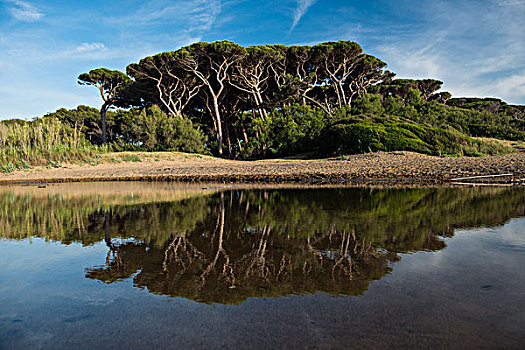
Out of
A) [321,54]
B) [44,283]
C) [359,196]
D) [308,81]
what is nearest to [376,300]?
[44,283]

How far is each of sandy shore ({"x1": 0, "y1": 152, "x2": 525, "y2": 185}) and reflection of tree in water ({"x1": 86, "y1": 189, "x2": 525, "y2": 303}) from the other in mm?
5151

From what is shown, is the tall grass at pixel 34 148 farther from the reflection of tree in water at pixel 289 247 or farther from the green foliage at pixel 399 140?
the green foliage at pixel 399 140

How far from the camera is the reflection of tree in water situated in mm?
2725

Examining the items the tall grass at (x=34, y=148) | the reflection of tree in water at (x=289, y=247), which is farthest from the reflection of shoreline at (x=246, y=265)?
the tall grass at (x=34, y=148)

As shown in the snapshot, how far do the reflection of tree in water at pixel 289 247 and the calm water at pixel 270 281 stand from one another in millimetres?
22

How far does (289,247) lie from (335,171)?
409 inches

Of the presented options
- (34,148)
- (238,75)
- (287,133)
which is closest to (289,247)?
(34,148)

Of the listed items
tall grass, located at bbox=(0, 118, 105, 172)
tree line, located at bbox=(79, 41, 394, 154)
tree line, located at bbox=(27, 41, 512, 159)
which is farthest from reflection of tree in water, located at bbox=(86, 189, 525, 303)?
tree line, located at bbox=(79, 41, 394, 154)

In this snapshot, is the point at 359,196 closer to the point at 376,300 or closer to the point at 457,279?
the point at 457,279

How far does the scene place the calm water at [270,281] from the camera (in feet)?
6.37

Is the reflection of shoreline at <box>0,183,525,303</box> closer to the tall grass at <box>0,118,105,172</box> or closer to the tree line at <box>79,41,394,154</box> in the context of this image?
the tall grass at <box>0,118,105,172</box>

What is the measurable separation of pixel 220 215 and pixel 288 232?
1.78 metres

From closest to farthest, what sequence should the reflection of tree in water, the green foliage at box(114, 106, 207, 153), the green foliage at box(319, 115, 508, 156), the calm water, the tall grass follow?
the calm water, the reflection of tree in water, the tall grass, the green foliage at box(319, 115, 508, 156), the green foliage at box(114, 106, 207, 153)

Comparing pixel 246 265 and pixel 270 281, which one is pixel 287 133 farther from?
pixel 270 281
